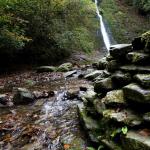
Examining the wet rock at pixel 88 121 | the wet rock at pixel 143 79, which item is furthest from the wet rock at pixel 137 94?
the wet rock at pixel 88 121

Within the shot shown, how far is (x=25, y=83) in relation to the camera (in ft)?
51.3

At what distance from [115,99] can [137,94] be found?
836mm

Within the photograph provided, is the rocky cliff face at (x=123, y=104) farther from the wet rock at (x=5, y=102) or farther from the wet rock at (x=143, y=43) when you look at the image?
the wet rock at (x=5, y=102)

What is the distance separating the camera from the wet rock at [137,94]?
21.5ft

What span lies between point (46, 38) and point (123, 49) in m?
13.6

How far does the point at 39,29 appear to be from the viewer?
68.8 feet

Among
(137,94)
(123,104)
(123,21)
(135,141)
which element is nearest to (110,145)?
(135,141)

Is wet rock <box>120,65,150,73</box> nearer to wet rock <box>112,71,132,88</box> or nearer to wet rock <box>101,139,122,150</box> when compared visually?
wet rock <box>112,71,132,88</box>

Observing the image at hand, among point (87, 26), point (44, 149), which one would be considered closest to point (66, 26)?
point (87, 26)

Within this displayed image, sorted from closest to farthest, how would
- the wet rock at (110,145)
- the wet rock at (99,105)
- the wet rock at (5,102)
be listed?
the wet rock at (110,145), the wet rock at (99,105), the wet rock at (5,102)

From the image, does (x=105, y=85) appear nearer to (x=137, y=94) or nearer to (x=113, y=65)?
(x=113, y=65)

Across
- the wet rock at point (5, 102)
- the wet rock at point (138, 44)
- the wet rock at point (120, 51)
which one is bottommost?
the wet rock at point (5, 102)

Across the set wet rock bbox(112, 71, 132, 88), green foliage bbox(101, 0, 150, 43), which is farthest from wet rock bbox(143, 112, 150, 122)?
green foliage bbox(101, 0, 150, 43)

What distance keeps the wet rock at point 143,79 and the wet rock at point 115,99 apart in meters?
0.59
